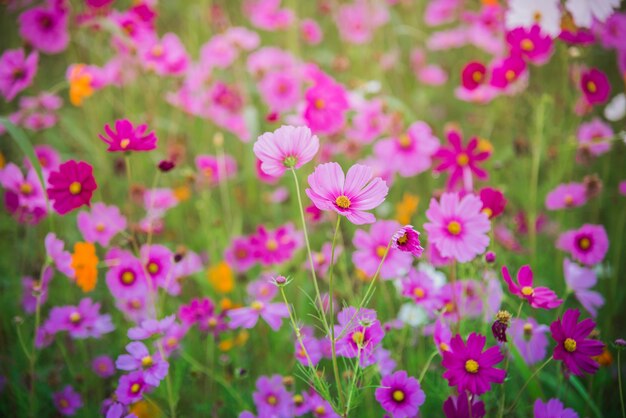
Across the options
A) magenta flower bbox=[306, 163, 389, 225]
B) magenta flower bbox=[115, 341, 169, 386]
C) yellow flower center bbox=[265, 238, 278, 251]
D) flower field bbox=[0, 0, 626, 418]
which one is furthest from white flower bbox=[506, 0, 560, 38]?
magenta flower bbox=[115, 341, 169, 386]

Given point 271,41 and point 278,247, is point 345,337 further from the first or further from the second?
point 271,41

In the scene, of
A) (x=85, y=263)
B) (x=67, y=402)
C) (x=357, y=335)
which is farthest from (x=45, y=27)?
(x=357, y=335)

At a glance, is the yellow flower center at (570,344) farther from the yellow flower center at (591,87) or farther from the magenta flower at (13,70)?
the magenta flower at (13,70)

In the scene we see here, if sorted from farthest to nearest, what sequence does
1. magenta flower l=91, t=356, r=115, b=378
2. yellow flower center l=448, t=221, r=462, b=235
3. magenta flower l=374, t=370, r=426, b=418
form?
magenta flower l=91, t=356, r=115, b=378, yellow flower center l=448, t=221, r=462, b=235, magenta flower l=374, t=370, r=426, b=418

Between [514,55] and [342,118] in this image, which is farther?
[342,118]

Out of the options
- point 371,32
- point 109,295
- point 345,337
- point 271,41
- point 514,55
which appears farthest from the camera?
point 271,41

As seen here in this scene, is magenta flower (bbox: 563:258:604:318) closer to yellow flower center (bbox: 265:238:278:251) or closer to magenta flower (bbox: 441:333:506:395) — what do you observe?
magenta flower (bbox: 441:333:506:395)

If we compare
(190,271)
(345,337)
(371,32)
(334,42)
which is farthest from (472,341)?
(334,42)
